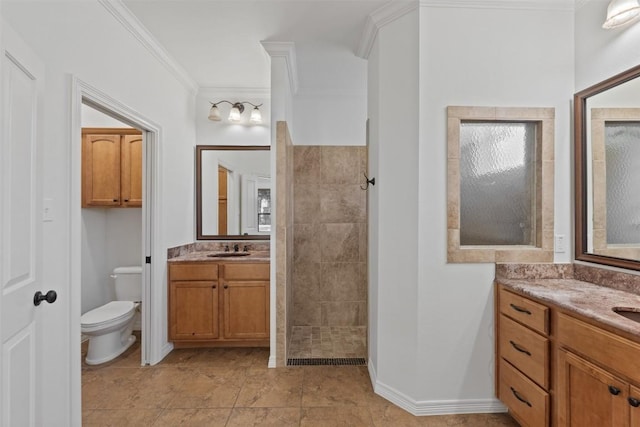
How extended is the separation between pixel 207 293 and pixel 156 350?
0.61 meters

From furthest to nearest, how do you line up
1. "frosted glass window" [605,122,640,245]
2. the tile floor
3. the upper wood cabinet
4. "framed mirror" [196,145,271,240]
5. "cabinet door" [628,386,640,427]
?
"framed mirror" [196,145,271,240] → the upper wood cabinet → the tile floor → "frosted glass window" [605,122,640,245] → "cabinet door" [628,386,640,427]

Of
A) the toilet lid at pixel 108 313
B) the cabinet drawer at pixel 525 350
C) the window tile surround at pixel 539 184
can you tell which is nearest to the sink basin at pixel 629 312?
the cabinet drawer at pixel 525 350

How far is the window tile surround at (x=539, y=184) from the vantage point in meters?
1.97

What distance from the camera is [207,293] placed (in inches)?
114

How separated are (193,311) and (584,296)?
2.89 m

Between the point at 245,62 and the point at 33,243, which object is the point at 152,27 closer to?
the point at 245,62

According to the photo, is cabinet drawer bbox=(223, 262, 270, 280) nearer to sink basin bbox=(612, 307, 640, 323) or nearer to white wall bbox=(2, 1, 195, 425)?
white wall bbox=(2, 1, 195, 425)

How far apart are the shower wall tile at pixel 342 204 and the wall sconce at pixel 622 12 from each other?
2.34 m

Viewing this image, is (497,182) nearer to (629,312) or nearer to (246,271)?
(629,312)

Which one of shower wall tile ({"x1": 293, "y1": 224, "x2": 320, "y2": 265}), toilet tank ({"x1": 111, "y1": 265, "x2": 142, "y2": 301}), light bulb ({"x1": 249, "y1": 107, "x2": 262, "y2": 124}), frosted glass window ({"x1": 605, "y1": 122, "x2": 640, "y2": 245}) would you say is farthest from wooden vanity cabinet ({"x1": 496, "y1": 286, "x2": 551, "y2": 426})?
toilet tank ({"x1": 111, "y1": 265, "x2": 142, "y2": 301})

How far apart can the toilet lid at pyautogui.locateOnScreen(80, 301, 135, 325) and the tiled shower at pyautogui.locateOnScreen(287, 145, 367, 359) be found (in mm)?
1629

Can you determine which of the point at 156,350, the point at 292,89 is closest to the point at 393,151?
the point at 292,89

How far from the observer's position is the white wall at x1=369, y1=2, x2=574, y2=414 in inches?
77.9

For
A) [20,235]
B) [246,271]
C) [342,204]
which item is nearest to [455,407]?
[246,271]
